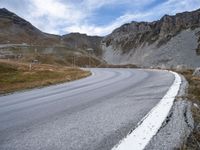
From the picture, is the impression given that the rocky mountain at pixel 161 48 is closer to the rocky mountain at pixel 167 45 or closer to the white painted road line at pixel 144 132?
the rocky mountain at pixel 167 45

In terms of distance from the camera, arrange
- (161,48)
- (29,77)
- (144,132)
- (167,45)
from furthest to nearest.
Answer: (161,48) → (167,45) → (29,77) → (144,132)

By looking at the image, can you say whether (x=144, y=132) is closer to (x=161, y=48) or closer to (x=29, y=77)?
(x=29, y=77)

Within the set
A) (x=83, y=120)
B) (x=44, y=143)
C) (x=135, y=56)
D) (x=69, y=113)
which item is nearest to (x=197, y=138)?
(x=44, y=143)

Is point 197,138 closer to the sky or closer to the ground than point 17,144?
closer to the sky

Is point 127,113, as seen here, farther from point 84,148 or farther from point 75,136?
point 84,148

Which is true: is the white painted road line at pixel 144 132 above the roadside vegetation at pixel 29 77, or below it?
above

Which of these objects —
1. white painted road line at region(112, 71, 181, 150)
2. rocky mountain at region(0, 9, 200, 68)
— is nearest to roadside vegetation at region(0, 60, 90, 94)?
white painted road line at region(112, 71, 181, 150)

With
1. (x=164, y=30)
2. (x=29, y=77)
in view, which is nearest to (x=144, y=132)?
(x=29, y=77)

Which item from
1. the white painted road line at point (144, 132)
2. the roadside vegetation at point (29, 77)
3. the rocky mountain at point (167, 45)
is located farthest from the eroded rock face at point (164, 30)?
the white painted road line at point (144, 132)

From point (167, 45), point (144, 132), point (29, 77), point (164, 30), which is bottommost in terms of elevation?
point (29, 77)

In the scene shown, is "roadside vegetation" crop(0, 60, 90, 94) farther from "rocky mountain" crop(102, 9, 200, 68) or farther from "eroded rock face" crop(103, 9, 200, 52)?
"eroded rock face" crop(103, 9, 200, 52)

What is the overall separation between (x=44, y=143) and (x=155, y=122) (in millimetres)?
2069

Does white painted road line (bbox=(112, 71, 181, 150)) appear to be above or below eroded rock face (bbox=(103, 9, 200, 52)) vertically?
below

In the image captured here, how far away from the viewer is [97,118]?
6895 mm
